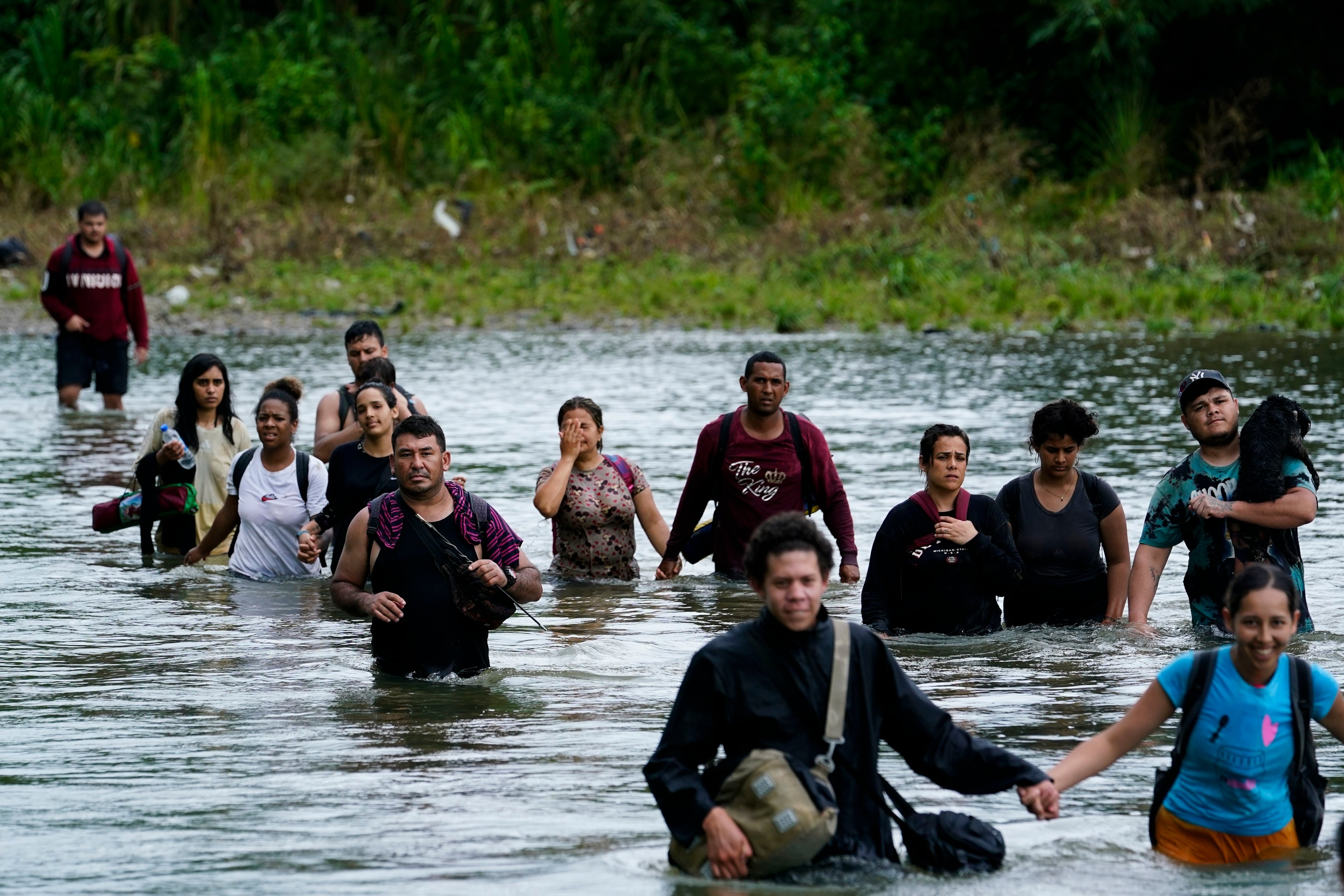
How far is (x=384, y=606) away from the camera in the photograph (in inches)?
288

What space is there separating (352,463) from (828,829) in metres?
4.48

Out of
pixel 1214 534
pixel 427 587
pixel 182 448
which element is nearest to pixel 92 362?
pixel 182 448

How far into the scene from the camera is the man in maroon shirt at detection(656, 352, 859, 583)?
9.63 meters

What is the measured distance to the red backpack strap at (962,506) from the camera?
8.15m

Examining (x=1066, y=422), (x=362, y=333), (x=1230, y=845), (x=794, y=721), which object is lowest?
(x=1230, y=845)

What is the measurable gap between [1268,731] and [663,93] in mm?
32181

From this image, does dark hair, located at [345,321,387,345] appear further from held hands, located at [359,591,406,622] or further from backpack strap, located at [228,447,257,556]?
held hands, located at [359,591,406,622]

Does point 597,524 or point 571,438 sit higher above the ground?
point 571,438

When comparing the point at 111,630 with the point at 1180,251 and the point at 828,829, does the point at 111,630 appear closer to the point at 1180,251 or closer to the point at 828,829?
the point at 828,829

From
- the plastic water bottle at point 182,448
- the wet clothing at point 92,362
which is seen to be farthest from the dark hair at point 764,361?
the wet clothing at point 92,362

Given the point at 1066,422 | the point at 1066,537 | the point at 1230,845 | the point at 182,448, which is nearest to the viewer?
the point at 1230,845

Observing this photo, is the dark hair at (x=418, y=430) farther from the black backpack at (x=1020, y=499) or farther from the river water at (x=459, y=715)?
the black backpack at (x=1020, y=499)

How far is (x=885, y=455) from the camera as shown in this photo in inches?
571

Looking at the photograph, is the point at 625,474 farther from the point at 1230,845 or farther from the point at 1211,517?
the point at 1230,845
